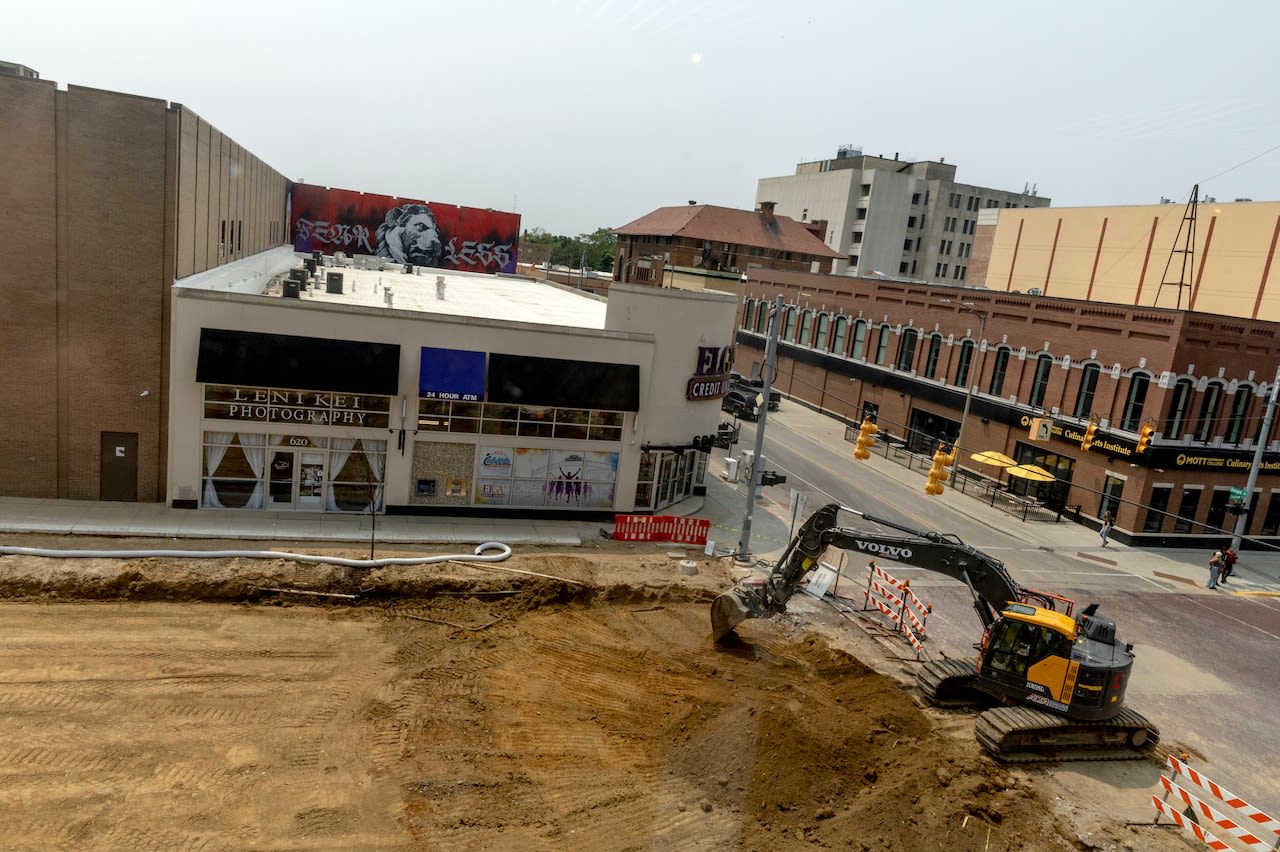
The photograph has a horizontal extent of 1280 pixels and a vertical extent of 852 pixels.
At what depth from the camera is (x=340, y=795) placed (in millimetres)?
13133

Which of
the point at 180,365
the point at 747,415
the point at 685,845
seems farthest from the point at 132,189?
the point at 747,415

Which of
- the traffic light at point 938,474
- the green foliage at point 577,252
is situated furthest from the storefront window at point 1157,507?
the green foliage at point 577,252

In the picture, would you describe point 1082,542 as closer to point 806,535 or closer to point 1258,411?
point 1258,411

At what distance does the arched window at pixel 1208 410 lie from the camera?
35531 mm

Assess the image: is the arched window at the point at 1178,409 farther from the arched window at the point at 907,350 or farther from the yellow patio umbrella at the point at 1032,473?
the arched window at the point at 907,350

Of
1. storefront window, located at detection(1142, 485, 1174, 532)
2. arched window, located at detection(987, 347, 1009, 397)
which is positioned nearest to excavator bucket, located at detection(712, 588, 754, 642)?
storefront window, located at detection(1142, 485, 1174, 532)

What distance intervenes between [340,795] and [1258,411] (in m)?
39.5

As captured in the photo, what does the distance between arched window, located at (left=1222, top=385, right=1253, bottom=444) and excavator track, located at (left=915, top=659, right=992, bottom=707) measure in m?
25.1

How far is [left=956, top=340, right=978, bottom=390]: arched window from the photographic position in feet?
151

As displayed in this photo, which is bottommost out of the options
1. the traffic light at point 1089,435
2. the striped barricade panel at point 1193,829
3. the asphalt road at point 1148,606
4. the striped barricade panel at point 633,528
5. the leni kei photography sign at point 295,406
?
the asphalt road at point 1148,606

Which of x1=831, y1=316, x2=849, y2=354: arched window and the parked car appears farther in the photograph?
x1=831, y1=316, x2=849, y2=354: arched window

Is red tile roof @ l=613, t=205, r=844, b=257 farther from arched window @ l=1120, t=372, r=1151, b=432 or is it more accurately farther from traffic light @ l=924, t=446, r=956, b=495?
traffic light @ l=924, t=446, r=956, b=495

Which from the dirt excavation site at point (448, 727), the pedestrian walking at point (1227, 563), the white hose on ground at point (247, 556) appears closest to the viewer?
the dirt excavation site at point (448, 727)

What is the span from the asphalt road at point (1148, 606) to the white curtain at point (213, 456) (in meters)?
18.8
